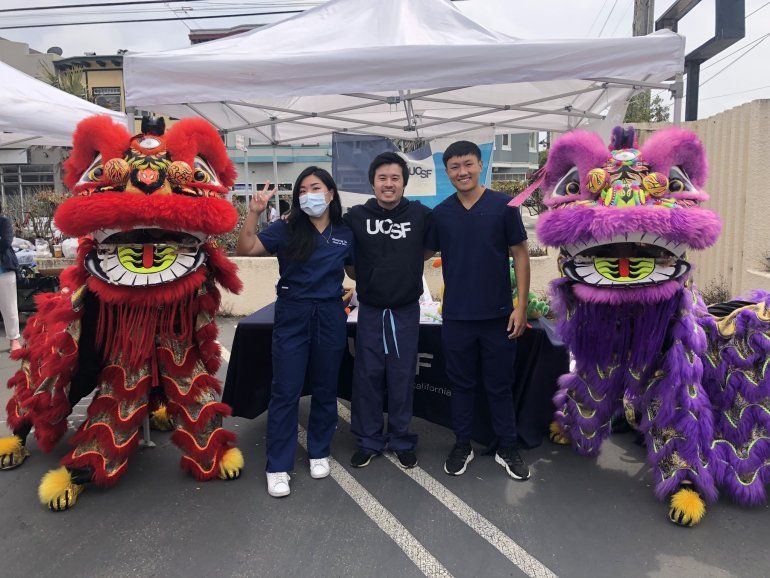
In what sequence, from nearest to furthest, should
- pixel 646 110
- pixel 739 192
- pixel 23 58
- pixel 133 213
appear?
pixel 133 213 < pixel 739 192 < pixel 646 110 < pixel 23 58

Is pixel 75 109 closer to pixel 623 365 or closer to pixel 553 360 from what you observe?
pixel 553 360

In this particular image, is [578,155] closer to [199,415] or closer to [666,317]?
[666,317]

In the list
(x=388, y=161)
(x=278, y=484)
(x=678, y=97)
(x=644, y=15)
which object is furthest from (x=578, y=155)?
(x=644, y=15)

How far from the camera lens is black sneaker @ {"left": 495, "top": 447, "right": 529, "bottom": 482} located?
113 inches

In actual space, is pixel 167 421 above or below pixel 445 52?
below

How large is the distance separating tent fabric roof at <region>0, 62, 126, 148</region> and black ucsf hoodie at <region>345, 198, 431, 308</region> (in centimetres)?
356

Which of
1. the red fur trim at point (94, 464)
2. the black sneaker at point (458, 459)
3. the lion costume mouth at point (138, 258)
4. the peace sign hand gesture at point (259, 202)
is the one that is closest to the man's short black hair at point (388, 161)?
the peace sign hand gesture at point (259, 202)

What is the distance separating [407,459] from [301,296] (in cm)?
113

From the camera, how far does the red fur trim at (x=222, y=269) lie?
2.79m

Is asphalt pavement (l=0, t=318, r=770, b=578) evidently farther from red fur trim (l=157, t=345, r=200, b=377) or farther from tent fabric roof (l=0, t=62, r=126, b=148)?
tent fabric roof (l=0, t=62, r=126, b=148)

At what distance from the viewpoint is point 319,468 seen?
2924 mm

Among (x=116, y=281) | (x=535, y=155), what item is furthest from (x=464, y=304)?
(x=535, y=155)

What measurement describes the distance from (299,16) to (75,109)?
3.21 m

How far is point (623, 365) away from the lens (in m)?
2.71
